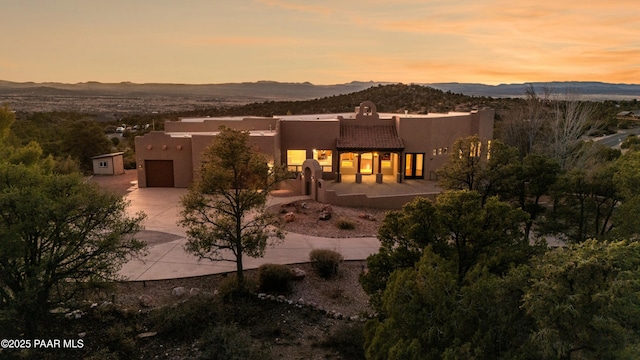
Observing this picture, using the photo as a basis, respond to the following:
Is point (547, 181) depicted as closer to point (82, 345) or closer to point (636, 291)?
point (636, 291)

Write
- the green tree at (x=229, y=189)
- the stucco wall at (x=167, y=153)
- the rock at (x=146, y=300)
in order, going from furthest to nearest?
the stucco wall at (x=167, y=153) < the green tree at (x=229, y=189) < the rock at (x=146, y=300)

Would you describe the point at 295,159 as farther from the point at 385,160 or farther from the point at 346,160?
the point at 385,160

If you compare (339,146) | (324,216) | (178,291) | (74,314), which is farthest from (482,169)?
(74,314)

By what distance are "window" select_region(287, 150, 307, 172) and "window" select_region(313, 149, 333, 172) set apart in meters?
0.87

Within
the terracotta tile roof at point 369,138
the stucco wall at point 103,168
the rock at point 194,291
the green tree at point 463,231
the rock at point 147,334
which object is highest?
the terracotta tile roof at point 369,138

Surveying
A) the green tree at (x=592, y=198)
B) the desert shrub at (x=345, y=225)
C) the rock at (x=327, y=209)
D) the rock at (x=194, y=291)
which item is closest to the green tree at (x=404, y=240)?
the rock at (x=194, y=291)

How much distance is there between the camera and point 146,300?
13.6 metres

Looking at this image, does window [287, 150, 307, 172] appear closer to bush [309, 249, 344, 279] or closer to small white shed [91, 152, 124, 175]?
small white shed [91, 152, 124, 175]

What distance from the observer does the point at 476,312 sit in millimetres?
7738

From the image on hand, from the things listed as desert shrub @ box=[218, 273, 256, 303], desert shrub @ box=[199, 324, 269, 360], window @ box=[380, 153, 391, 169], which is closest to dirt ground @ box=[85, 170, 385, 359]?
desert shrub @ box=[218, 273, 256, 303]

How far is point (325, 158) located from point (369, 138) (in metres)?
3.50

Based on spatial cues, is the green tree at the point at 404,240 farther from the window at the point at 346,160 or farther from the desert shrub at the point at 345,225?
the window at the point at 346,160

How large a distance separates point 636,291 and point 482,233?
12.0 ft

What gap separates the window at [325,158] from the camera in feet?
101
